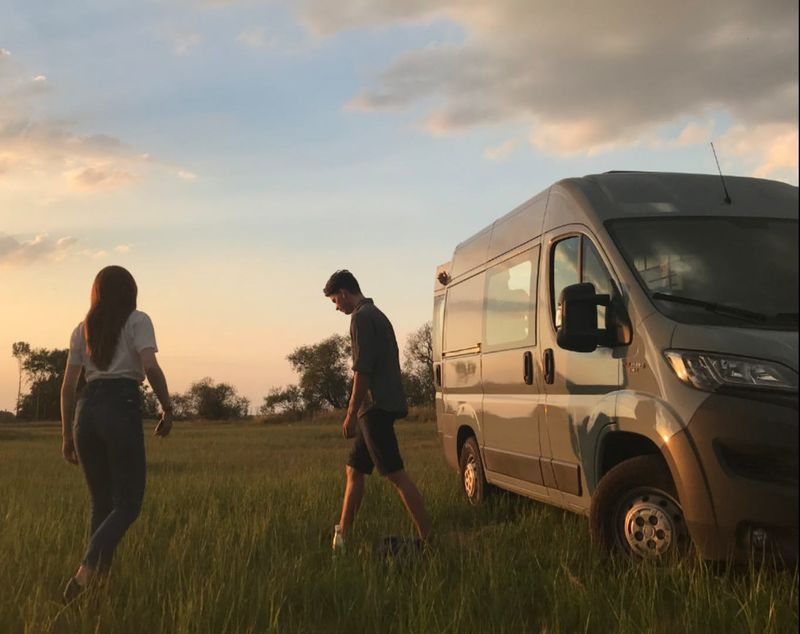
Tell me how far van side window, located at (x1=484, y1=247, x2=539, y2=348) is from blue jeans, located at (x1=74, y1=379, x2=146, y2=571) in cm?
313

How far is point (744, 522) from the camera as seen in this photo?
4.21 metres

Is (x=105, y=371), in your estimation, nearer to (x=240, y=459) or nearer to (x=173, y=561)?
(x=173, y=561)

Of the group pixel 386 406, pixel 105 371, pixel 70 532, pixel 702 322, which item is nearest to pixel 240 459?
pixel 70 532

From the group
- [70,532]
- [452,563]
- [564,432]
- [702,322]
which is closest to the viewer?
[702,322]

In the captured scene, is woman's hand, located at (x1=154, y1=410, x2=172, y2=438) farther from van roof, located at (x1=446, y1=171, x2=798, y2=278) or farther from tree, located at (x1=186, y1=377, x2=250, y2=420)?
tree, located at (x1=186, y1=377, x2=250, y2=420)

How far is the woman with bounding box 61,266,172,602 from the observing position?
4.70 m

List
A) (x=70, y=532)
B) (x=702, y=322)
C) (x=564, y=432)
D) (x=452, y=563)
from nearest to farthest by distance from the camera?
1. (x=702, y=322)
2. (x=452, y=563)
3. (x=564, y=432)
4. (x=70, y=532)

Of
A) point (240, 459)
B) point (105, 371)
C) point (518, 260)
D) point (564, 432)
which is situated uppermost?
point (518, 260)

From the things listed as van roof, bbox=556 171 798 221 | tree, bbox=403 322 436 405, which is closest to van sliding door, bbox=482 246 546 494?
van roof, bbox=556 171 798 221

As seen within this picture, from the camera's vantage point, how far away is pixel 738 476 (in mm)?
4199

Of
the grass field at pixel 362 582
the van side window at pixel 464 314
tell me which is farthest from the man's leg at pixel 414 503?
the van side window at pixel 464 314

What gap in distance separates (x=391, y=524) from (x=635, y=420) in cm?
297

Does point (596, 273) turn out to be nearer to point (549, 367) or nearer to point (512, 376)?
point (549, 367)

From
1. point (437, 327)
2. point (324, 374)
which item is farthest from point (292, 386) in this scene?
point (437, 327)
